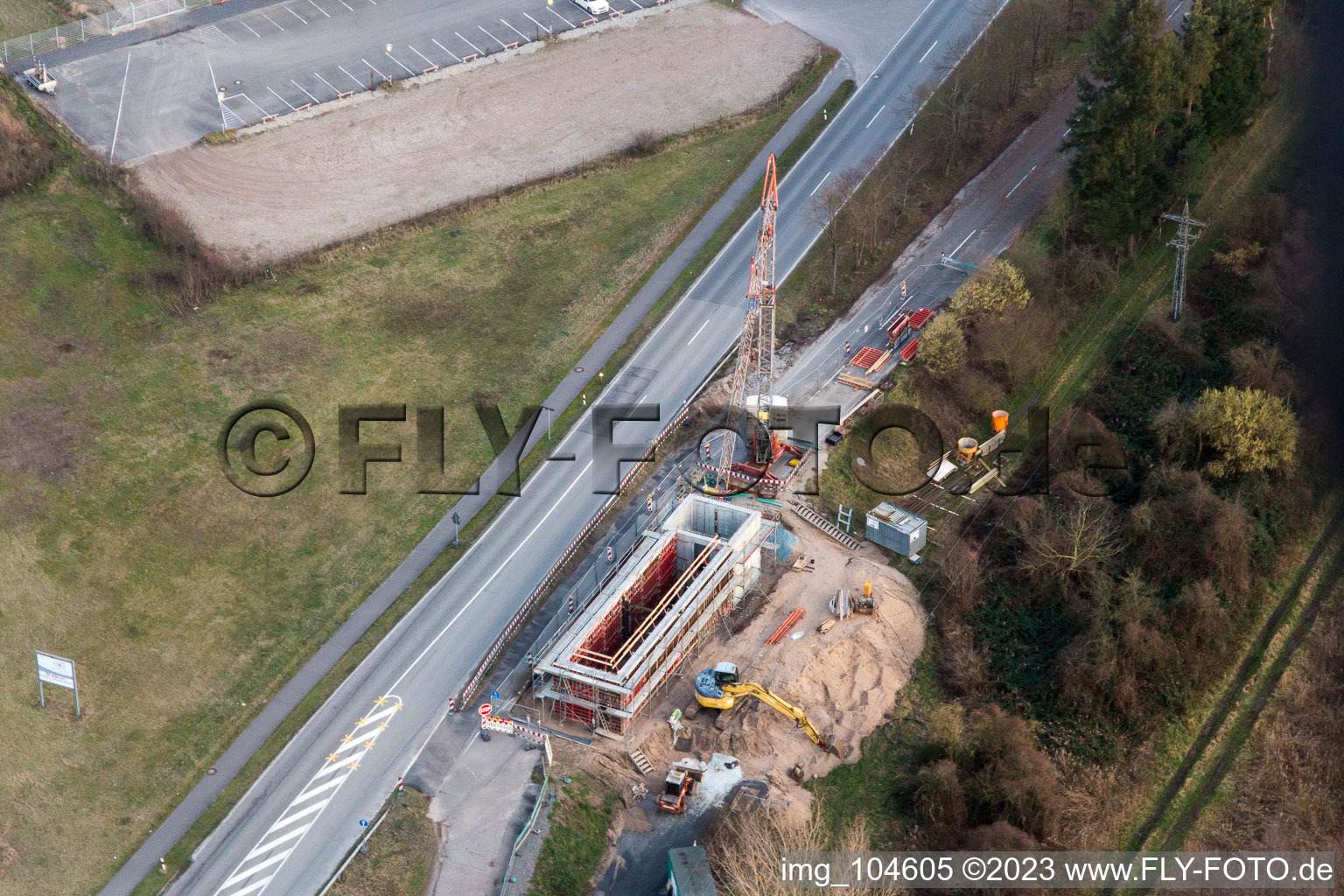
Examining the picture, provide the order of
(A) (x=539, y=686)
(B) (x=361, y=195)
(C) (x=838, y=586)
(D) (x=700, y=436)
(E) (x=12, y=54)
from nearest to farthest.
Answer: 1. (A) (x=539, y=686)
2. (C) (x=838, y=586)
3. (D) (x=700, y=436)
4. (B) (x=361, y=195)
5. (E) (x=12, y=54)

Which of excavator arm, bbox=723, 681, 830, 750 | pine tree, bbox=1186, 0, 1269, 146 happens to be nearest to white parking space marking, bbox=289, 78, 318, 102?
pine tree, bbox=1186, 0, 1269, 146

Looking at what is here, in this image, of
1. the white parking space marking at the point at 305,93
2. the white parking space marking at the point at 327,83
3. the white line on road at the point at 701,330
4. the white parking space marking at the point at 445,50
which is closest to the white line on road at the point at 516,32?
the white parking space marking at the point at 445,50

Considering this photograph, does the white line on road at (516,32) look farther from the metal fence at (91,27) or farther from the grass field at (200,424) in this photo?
the metal fence at (91,27)

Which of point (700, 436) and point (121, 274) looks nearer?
point (700, 436)

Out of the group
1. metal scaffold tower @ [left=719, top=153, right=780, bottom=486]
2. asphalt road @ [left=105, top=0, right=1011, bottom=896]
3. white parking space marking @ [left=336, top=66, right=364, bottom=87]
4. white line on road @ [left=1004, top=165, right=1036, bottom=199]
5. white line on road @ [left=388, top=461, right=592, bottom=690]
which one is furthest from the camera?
white parking space marking @ [left=336, top=66, right=364, bottom=87]

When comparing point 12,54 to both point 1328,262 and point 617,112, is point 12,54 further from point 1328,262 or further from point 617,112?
point 1328,262

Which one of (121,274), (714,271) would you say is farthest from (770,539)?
(121,274)

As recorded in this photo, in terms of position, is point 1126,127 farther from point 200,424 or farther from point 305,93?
point 305,93

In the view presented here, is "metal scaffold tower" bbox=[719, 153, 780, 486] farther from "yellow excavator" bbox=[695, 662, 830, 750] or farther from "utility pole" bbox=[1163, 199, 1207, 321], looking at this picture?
"utility pole" bbox=[1163, 199, 1207, 321]
